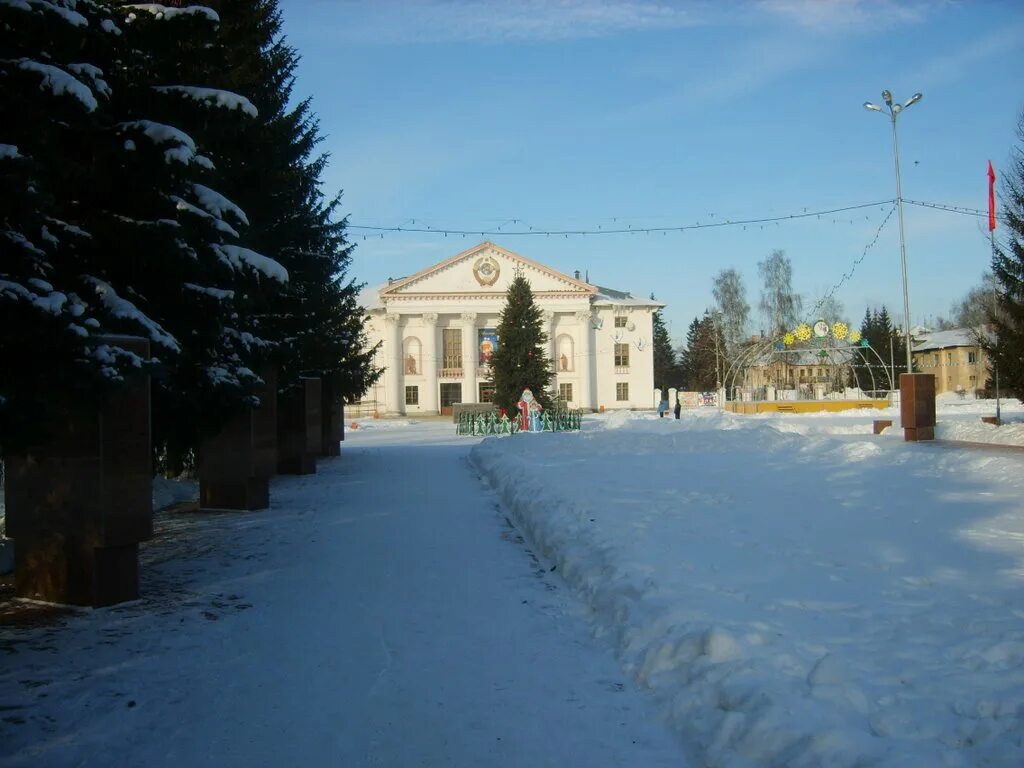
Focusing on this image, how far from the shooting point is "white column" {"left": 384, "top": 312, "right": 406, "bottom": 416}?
75.3 meters

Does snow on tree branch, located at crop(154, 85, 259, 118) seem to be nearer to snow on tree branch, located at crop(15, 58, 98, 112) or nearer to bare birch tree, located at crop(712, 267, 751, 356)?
snow on tree branch, located at crop(15, 58, 98, 112)

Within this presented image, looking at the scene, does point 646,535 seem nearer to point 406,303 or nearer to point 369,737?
point 369,737

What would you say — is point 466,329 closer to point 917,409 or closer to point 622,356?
point 622,356

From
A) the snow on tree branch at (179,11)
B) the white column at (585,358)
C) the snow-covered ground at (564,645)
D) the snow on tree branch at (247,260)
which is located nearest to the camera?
the snow-covered ground at (564,645)

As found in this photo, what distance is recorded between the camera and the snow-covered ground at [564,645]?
414 centimetres

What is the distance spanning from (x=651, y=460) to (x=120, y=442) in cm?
1385

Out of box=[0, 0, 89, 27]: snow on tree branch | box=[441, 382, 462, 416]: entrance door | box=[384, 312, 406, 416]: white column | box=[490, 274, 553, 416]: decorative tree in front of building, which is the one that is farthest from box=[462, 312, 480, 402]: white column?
box=[0, 0, 89, 27]: snow on tree branch

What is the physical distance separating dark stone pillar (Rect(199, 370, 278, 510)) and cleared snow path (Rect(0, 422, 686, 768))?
11.3 ft

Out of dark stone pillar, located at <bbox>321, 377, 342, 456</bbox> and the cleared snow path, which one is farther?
dark stone pillar, located at <bbox>321, 377, 342, 456</bbox>

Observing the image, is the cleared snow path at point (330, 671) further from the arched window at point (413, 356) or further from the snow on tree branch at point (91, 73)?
the arched window at point (413, 356)

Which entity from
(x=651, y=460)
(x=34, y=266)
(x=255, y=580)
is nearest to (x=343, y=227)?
(x=651, y=460)

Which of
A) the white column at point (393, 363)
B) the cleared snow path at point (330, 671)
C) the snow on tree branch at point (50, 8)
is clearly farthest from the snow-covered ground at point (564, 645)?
the white column at point (393, 363)

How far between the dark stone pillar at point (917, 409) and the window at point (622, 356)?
56.8m

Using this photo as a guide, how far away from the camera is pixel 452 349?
77.8 m
